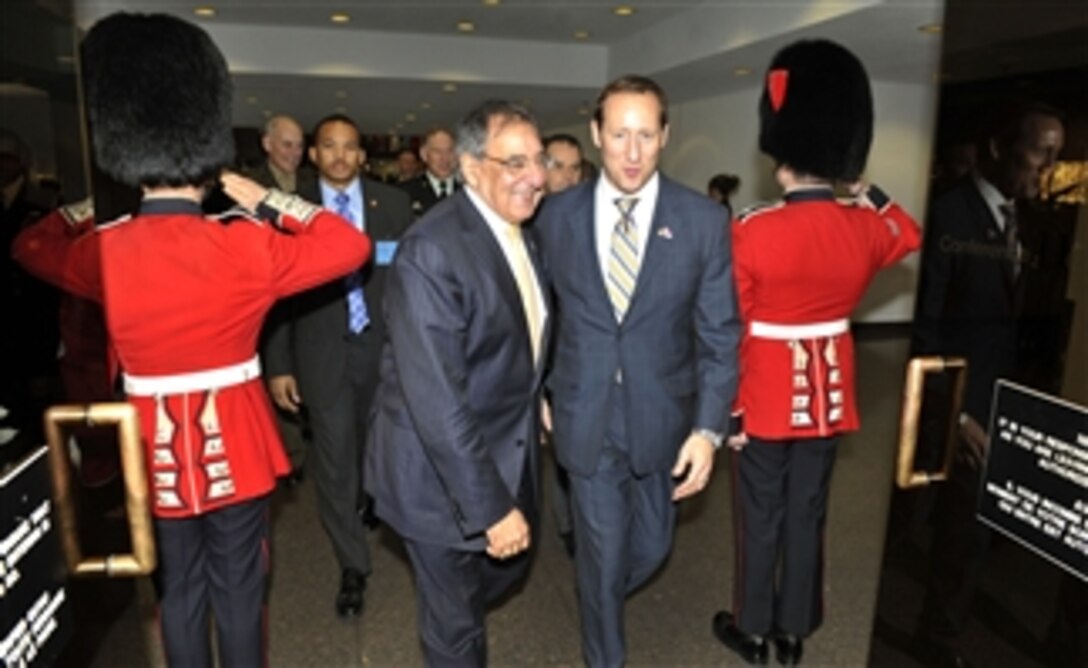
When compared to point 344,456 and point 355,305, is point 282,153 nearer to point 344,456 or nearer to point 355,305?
point 355,305

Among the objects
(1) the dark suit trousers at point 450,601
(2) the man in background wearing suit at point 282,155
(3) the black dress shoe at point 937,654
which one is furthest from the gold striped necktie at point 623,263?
(2) the man in background wearing suit at point 282,155

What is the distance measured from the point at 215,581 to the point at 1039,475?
73.7 inches

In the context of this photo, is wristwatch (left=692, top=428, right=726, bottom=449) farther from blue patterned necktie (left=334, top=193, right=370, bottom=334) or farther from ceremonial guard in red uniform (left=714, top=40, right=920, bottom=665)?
blue patterned necktie (left=334, top=193, right=370, bottom=334)

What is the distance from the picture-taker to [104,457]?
1.14 m

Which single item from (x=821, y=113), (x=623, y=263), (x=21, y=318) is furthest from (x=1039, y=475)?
(x=821, y=113)

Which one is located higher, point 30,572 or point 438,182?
point 438,182

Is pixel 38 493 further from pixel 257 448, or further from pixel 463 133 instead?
pixel 463 133

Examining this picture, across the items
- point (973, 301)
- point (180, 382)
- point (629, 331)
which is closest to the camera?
point (973, 301)

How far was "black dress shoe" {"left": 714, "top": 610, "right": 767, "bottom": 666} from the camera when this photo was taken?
256 cm

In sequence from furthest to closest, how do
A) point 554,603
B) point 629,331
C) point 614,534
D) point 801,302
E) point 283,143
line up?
point 283,143 < point 554,603 < point 801,302 < point 614,534 < point 629,331

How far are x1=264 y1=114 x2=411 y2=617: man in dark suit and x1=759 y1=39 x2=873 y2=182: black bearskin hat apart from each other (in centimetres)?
146

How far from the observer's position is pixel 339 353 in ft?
9.15

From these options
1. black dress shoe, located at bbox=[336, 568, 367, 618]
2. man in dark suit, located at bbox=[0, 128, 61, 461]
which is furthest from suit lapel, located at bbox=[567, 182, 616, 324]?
black dress shoe, located at bbox=[336, 568, 367, 618]

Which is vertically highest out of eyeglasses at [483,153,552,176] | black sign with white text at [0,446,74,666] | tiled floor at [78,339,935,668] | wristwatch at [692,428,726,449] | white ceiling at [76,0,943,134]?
white ceiling at [76,0,943,134]
